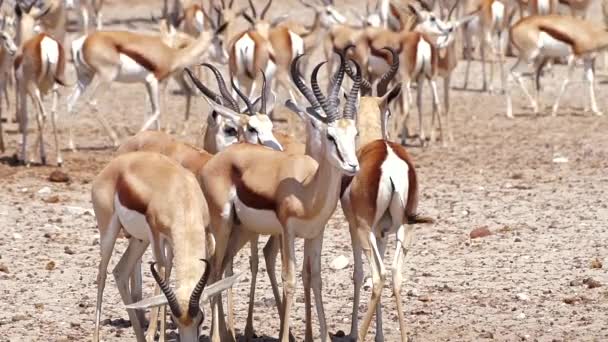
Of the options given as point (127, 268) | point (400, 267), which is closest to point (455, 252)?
point (400, 267)

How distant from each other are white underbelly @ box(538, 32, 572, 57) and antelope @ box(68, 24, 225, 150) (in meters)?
4.77

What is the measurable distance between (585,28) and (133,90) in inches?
254

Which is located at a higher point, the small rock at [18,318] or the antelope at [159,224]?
the antelope at [159,224]

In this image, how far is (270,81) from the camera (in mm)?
16094

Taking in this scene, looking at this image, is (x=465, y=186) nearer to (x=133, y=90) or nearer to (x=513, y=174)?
(x=513, y=174)

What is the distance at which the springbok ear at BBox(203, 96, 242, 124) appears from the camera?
837 cm

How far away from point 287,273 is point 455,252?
9.15 feet

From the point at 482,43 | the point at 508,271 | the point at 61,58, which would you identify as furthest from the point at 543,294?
the point at 482,43

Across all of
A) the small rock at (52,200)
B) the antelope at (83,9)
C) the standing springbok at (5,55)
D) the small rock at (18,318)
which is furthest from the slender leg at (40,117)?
the antelope at (83,9)

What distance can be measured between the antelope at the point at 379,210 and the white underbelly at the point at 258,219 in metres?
0.46

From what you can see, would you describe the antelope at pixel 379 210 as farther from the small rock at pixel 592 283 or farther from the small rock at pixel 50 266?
the small rock at pixel 50 266

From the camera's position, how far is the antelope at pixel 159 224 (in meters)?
6.39

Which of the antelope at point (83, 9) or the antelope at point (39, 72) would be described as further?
the antelope at point (83, 9)

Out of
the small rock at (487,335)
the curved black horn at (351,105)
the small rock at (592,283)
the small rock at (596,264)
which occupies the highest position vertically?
the curved black horn at (351,105)
